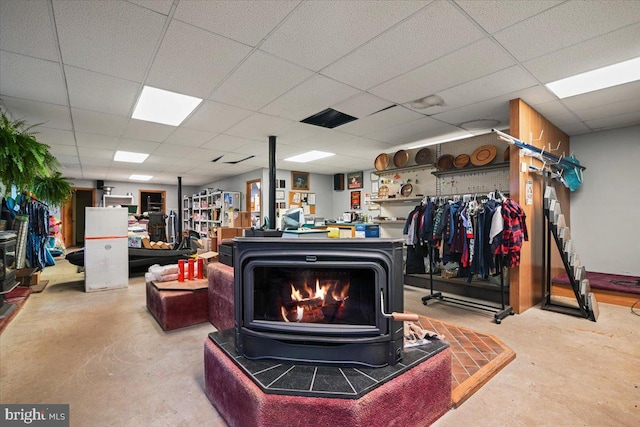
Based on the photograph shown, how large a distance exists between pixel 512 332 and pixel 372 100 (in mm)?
2840

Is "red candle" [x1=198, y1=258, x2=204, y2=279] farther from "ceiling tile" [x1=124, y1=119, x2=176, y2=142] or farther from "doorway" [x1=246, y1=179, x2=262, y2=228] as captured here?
"doorway" [x1=246, y1=179, x2=262, y2=228]

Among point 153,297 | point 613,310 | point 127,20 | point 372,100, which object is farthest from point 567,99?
point 153,297

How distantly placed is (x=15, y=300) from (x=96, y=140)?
8.54ft

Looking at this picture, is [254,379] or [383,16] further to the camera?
[383,16]

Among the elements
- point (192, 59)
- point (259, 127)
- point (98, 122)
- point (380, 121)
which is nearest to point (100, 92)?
point (98, 122)

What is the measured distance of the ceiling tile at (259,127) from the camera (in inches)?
158

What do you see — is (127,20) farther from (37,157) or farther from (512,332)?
(512,332)

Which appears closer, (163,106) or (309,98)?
(309,98)

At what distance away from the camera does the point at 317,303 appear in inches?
68.7

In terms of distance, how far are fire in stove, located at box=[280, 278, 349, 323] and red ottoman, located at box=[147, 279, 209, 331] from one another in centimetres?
175

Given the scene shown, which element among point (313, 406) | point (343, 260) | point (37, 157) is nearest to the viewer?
point (313, 406)

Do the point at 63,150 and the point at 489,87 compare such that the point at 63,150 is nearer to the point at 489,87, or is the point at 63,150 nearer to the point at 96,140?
the point at 96,140

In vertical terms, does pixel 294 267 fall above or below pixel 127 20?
below

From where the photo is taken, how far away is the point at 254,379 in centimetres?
143
